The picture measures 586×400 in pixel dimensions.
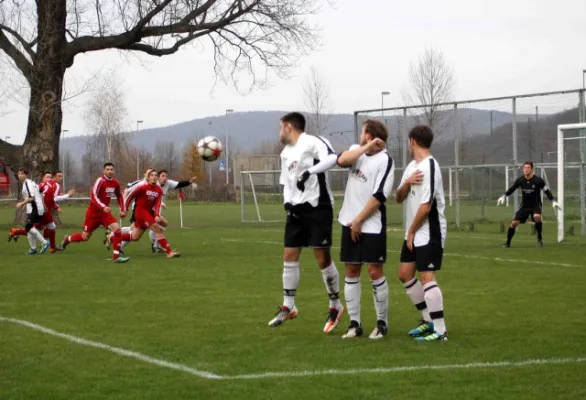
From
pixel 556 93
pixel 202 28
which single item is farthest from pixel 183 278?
pixel 202 28

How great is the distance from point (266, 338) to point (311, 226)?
1.22 metres

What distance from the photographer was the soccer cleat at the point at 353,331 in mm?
9633

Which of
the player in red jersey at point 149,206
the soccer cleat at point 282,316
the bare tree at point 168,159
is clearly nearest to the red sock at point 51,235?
the player in red jersey at point 149,206

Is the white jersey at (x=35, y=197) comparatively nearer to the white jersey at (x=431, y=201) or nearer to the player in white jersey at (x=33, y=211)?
the player in white jersey at (x=33, y=211)

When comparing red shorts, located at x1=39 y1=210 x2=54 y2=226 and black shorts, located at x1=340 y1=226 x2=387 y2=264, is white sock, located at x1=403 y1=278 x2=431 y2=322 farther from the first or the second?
red shorts, located at x1=39 y1=210 x2=54 y2=226

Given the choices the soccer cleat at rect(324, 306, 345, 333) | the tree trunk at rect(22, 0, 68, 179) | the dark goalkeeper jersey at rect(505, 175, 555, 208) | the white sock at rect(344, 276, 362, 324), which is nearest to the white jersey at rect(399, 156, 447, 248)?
the white sock at rect(344, 276, 362, 324)

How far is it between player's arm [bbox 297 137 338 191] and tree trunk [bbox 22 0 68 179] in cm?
2913

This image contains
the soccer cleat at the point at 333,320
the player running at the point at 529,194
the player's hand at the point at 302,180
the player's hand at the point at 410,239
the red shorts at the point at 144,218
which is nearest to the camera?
the player's hand at the point at 410,239

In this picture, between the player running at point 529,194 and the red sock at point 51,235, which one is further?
the red sock at point 51,235

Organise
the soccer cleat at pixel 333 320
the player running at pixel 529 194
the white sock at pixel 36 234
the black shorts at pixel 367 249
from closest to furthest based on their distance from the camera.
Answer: the black shorts at pixel 367 249 → the soccer cleat at pixel 333 320 → the player running at pixel 529 194 → the white sock at pixel 36 234

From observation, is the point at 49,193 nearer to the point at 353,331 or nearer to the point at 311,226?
the point at 311,226

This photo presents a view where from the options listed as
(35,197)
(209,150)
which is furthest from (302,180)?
(35,197)

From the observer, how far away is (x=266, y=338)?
380 inches

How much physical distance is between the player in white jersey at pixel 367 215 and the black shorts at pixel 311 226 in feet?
1.23
